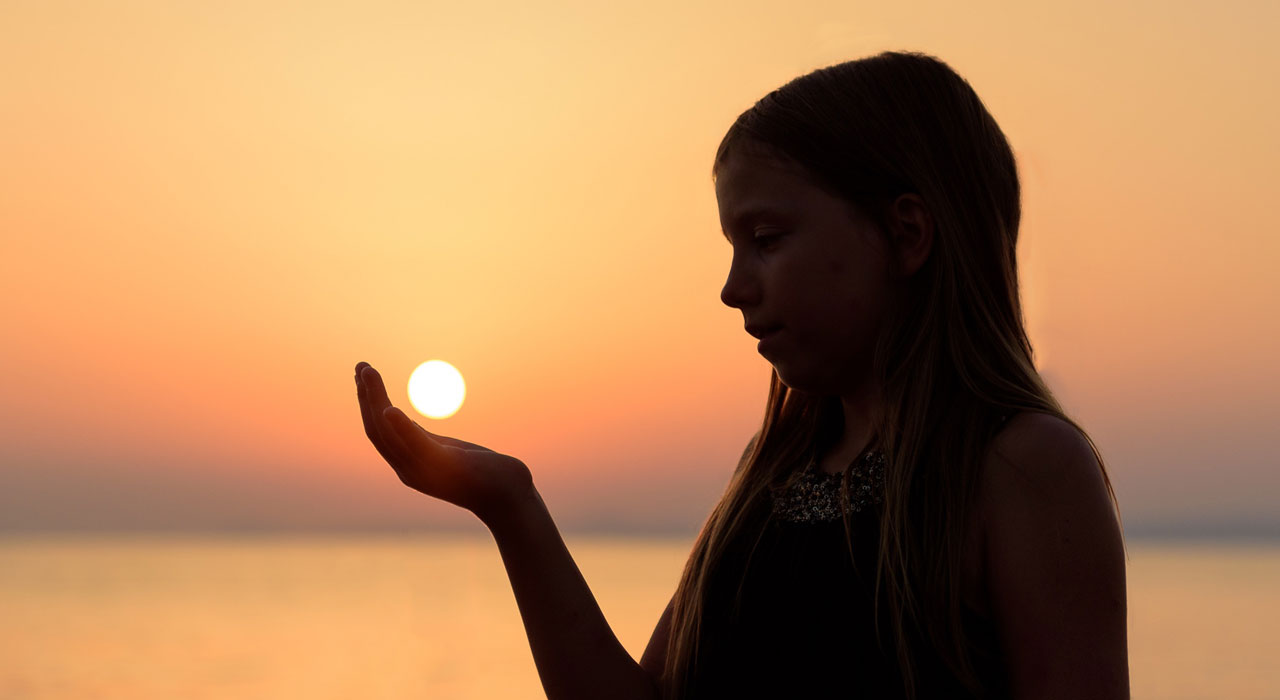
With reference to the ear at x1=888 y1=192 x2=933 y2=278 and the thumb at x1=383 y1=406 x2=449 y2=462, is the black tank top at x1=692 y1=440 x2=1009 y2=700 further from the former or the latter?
the thumb at x1=383 y1=406 x2=449 y2=462

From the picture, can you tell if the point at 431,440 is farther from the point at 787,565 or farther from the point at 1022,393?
the point at 1022,393

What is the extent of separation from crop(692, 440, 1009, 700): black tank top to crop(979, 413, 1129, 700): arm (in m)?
0.08

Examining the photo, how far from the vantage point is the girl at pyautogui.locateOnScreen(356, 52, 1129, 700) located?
1771mm

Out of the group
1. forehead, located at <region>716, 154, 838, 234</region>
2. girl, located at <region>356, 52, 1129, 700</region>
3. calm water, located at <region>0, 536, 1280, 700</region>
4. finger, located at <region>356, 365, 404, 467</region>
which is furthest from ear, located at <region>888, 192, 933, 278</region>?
calm water, located at <region>0, 536, 1280, 700</region>

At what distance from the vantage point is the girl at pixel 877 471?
1.77 meters

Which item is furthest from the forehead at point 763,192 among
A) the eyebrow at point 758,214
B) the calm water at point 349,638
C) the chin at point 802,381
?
the calm water at point 349,638

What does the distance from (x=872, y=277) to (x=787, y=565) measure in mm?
544

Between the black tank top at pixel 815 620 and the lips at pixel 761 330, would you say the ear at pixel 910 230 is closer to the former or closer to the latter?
the lips at pixel 761 330

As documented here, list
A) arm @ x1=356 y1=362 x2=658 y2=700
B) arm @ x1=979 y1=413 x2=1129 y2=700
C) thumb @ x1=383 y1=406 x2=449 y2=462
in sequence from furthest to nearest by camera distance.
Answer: arm @ x1=356 y1=362 x2=658 y2=700 → thumb @ x1=383 y1=406 x2=449 y2=462 → arm @ x1=979 y1=413 x2=1129 y2=700

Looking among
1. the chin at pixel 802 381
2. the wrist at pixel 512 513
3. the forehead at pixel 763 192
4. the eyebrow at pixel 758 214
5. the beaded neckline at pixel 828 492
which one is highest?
the forehead at pixel 763 192

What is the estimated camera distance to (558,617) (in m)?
2.29

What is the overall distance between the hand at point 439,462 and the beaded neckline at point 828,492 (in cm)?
51

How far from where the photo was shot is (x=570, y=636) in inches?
90.1

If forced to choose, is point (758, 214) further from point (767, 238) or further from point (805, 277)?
point (805, 277)
